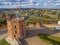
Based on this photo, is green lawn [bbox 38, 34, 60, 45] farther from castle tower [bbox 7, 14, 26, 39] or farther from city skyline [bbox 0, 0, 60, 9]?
city skyline [bbox 0, 0, 60, 9]

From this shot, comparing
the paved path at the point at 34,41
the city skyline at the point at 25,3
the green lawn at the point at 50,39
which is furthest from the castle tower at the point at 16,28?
the city skyline at the point at 25,3

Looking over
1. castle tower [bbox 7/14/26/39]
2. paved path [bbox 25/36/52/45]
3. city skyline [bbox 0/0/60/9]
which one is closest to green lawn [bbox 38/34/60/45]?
paved path [bbox 25/36/52/45]

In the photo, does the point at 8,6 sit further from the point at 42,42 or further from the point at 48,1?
the point at 42,42

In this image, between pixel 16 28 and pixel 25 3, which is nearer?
pixel 16 28

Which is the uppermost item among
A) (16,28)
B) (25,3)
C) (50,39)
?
(25,3)

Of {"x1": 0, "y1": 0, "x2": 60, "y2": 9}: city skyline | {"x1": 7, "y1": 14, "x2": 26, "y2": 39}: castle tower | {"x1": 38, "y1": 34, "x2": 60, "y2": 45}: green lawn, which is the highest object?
{"x1": 0, "y1": 0, "x2": 60, "y2": 9}: city skyline

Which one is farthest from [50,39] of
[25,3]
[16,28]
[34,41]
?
[25,3]

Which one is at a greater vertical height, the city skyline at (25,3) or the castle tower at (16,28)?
the city skyline at (25,3)

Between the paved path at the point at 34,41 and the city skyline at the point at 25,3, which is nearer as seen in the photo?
the paved path at the point at 34,41

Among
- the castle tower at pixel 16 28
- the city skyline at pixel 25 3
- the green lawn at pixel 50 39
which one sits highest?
the city skyline at pixel 25 3

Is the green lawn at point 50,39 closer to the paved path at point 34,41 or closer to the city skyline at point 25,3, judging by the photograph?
the paved path at point 34,41

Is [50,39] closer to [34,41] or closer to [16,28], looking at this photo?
[34,41]
